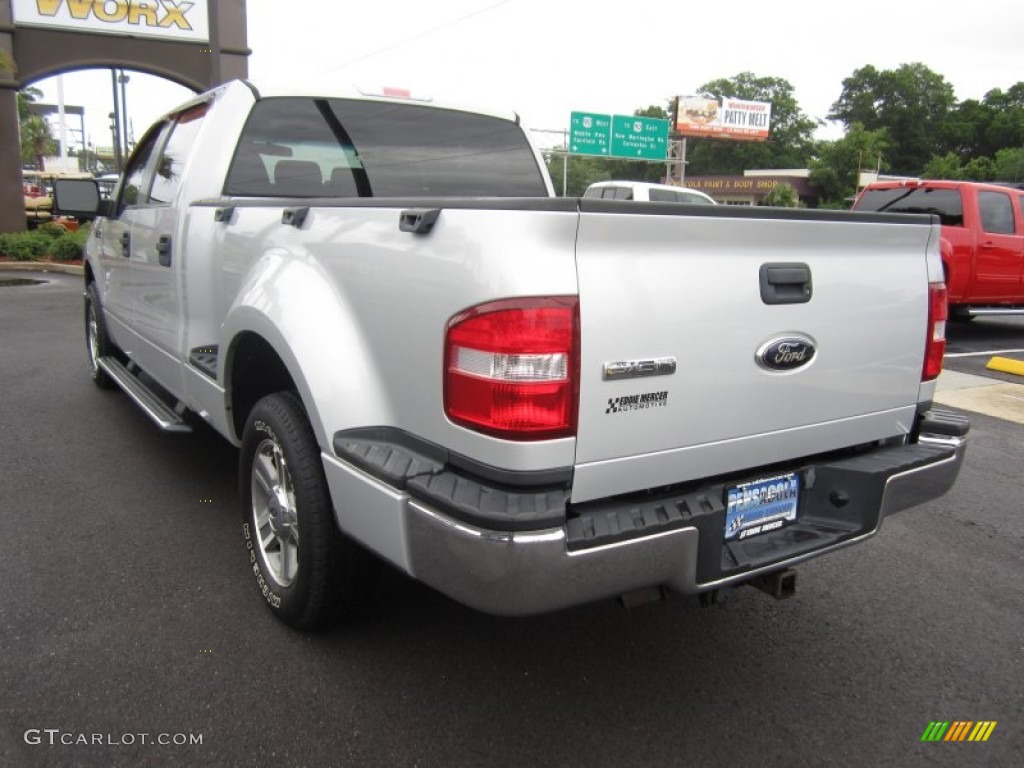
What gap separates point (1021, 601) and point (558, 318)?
2.64 metres

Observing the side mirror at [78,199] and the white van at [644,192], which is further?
the white van at [644,192]

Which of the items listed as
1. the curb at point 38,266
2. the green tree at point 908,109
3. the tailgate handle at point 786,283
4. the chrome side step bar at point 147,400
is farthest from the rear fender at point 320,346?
the green tree at point 908,109

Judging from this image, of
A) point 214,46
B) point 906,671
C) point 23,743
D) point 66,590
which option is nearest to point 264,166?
point 66,590

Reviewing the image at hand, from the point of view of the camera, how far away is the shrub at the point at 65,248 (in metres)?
16.2

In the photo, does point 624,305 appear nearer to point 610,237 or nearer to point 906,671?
point 610,237

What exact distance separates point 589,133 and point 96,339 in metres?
34.4

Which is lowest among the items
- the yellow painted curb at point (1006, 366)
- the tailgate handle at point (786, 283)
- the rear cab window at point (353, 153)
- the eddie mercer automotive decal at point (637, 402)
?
the yellow painted curb at point (1006, 366)

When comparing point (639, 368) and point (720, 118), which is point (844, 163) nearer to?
point (720, 118)

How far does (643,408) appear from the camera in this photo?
2080mm

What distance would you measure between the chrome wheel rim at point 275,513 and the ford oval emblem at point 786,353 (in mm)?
1531

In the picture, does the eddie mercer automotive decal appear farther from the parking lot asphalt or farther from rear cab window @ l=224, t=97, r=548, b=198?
rear cab window @ l=224, t=97, r=548, b=198

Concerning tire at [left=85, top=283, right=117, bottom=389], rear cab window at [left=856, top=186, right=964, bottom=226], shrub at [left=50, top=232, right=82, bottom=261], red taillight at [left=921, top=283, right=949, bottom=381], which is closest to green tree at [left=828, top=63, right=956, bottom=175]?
rear cab window at [left=856, top=186, right=964, bottom=226]

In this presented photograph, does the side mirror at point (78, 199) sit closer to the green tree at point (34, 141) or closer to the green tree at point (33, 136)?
the green tree at point (33, 136)

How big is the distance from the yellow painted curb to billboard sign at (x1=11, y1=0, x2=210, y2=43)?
15963 millimetres
